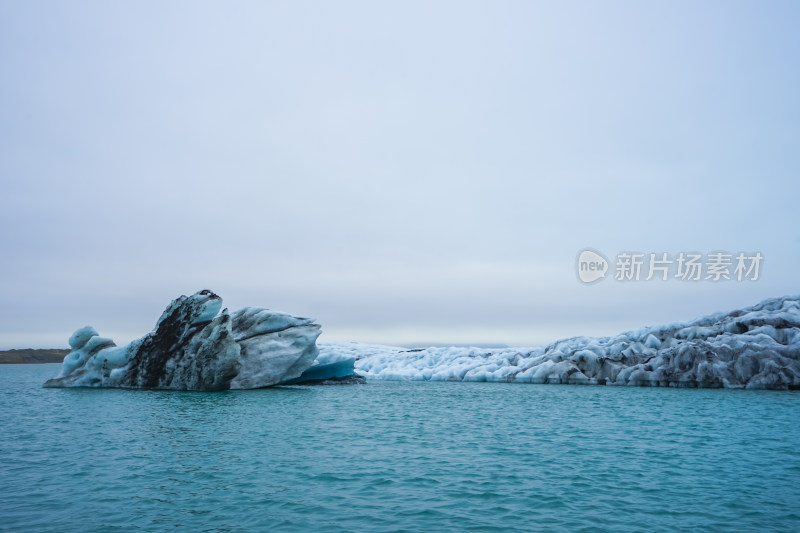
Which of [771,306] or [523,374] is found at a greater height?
[771,306]

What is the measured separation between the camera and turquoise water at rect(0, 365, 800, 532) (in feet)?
31.5

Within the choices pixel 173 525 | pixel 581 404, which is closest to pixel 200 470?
pixel 173 525

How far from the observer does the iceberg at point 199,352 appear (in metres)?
35.1

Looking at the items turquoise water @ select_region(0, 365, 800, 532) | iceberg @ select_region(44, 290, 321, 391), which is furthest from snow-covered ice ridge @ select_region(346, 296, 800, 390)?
iceberg @ select_region(44, 290, 321, 391)

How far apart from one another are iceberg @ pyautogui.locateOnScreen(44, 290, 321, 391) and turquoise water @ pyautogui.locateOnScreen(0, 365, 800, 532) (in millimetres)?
8741

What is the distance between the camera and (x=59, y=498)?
418 inches

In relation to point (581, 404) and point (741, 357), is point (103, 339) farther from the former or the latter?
point (741, 357)

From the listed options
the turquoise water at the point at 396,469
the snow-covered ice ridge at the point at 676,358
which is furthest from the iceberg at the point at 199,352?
the snow-covered ice ridge at the point at 676,358

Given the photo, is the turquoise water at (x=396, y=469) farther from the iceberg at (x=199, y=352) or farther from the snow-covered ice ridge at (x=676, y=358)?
the snow-covered ice ridge at (x=676, y=358)

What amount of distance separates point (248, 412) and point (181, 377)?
12.5m

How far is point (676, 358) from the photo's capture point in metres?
39.5

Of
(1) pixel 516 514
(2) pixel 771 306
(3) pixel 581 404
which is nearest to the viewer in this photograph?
(1) pixel 516 514

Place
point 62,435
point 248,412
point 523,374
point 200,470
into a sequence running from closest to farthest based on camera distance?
point 200,470, point 62,435, point 248,412, point 523,374

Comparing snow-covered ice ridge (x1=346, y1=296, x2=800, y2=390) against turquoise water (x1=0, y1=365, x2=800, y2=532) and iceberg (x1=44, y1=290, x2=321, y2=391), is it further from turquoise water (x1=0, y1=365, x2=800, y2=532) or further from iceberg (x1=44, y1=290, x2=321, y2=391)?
iceberg (x1=44, y1=290, x2=321, y2=391)
